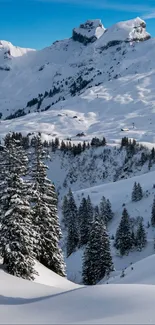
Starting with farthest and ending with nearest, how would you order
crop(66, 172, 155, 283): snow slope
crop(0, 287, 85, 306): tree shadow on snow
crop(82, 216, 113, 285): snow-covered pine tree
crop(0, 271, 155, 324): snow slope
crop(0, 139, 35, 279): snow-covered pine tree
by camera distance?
crop(66, 172, 155, 283): snow slope, crop(82, 216, 113, 285): snow-covered pine tree, crop(0, 139, 35, 279): snow-covered pine tree, crop(0, 287, 85, 306): tree shadow on snow, crop(0, 271, 155, 324): snow slope

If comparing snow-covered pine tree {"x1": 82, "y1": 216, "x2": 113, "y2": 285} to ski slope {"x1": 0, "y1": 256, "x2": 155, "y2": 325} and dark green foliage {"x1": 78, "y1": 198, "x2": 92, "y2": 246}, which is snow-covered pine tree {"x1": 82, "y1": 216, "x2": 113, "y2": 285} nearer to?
ski slope {"x1": 0, "y1": 256, "x2": 155, "y2": 325}

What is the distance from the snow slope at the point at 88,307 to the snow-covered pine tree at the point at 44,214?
12.4m

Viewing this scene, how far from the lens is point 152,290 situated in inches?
587

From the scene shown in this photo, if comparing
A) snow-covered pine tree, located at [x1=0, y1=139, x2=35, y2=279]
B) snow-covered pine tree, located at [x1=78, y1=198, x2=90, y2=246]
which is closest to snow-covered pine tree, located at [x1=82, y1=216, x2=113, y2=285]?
snow-covered pine tree, located at [x1=0, y1=139, x2=35, y2=279]

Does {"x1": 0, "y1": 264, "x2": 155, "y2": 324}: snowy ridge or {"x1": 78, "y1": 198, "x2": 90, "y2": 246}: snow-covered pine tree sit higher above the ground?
{"x1": 0, "y1": 264, "x2": 155, "y2": 324}: snowy ridge

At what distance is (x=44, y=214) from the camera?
29859 millimetres

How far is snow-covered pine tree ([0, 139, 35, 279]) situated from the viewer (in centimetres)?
2344

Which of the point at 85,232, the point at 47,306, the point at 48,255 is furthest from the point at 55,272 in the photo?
the point at 85,232

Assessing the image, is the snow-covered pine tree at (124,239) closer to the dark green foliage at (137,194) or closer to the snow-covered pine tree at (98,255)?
the snow-covered pine tree at (98,255)

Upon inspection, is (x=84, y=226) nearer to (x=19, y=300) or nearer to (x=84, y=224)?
(x=84, y=224)

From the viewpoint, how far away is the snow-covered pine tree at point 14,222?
76.9 ft

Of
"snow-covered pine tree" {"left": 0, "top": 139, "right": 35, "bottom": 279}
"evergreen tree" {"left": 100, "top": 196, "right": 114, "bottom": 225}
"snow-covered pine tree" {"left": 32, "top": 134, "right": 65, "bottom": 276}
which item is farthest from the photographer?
"evergreen tree" {"left": 100, "top": 196, "right": 114, "bottom": 225}

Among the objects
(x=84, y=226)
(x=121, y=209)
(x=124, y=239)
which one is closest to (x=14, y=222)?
(x=124, y=239)

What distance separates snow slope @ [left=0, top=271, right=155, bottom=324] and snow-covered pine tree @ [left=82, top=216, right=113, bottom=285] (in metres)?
26.6
